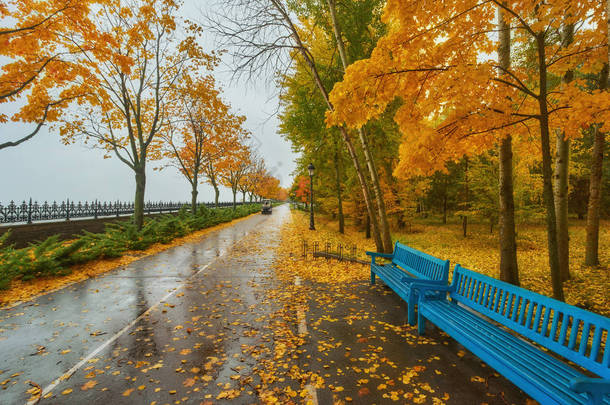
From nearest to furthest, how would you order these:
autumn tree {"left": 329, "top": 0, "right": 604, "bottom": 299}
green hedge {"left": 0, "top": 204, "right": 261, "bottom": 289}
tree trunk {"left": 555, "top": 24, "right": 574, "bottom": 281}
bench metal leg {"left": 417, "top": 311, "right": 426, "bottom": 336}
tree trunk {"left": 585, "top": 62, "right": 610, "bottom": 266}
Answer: bench metal leg {"left": 417, "top": 311, "right": 426, "bottom": 336}, autumn tree {"left": 329, "top": 0, "right": 604, "bottom": 299}, tree trunk {"left": 555, "top": 24, "right": 574, "bottom": 281}, green hedge {"left": 0, "top": 204, "right": 261, "bottom": 289}, tree trunk {"left": 585, "top": 62, "right": 610, "bottom": 266}

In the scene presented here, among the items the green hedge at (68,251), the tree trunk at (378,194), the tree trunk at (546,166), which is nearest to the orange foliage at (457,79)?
the tree trunk at (546,166)

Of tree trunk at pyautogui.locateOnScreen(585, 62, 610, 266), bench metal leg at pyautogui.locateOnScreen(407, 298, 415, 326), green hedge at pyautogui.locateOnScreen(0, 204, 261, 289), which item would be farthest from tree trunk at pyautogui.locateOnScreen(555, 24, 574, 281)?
green hedge at pyautogui.locateOnScreen(0, 204, 261, 289)

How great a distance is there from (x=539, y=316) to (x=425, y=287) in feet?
4.93

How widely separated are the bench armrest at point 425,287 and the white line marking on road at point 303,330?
76.2 inches

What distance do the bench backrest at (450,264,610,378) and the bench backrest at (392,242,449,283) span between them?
0.89 feet

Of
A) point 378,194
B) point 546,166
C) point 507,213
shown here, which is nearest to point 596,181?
point 507,213

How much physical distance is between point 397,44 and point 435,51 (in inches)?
34.2

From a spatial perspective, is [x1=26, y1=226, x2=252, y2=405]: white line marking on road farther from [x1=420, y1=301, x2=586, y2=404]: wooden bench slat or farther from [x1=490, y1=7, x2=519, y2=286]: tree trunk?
[x1=490, y1=7, x2=519, y2=286]: tree trunk

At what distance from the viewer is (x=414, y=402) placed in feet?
9.12

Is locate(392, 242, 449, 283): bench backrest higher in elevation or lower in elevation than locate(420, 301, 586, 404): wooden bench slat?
higher

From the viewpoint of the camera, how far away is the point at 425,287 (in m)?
4.32

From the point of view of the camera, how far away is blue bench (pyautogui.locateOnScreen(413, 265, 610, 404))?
2.27m

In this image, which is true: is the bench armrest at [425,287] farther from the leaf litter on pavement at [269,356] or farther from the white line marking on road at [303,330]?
the white line marking on road at [303,330]

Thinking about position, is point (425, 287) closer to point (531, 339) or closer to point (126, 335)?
point (531, 339)
